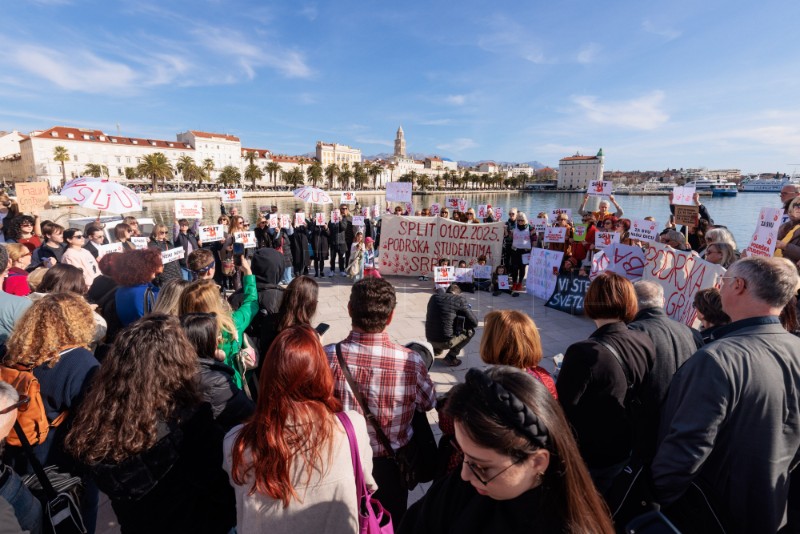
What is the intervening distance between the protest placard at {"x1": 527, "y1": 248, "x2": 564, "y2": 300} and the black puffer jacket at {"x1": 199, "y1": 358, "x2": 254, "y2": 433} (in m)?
7.11

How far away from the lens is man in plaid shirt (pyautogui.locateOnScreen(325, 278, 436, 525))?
2.00m

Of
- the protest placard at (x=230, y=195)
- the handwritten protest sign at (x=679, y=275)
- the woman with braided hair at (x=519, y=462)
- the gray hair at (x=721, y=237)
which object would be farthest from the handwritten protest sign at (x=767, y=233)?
the protest placard at (x=230, y=195)

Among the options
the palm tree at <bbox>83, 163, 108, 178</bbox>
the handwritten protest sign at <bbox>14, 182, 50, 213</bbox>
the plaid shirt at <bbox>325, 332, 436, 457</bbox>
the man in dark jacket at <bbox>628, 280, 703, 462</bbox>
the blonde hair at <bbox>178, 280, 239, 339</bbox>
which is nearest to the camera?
the plaid shirt at <bbox>325, 332, 436, 457</bbox>

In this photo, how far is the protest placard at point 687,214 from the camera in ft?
24.5

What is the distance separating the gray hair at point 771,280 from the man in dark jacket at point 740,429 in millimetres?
13

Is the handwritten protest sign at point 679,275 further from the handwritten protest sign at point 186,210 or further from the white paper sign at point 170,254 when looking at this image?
the handwritten protest sign at point 186,210

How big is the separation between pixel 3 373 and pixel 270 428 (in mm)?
1729

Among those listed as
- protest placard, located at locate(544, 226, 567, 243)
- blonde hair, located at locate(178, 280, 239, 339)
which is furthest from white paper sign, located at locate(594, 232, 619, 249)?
blonde hair, located at locate(178, 280, 239, 339)

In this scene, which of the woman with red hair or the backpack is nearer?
the woman with red hair

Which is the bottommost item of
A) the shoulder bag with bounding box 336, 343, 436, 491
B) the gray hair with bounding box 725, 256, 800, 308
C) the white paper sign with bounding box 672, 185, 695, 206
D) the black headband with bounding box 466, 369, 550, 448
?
the shoulder bag with bounding box 336, 343, 436, 491

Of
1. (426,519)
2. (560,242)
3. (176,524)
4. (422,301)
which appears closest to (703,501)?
(426,519)

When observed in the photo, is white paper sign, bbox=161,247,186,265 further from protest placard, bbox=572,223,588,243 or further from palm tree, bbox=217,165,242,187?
palm tree, bbox=217,165,242,187

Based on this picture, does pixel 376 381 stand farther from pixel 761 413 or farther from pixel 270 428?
pixel 761 413

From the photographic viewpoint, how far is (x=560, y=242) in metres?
8.62
